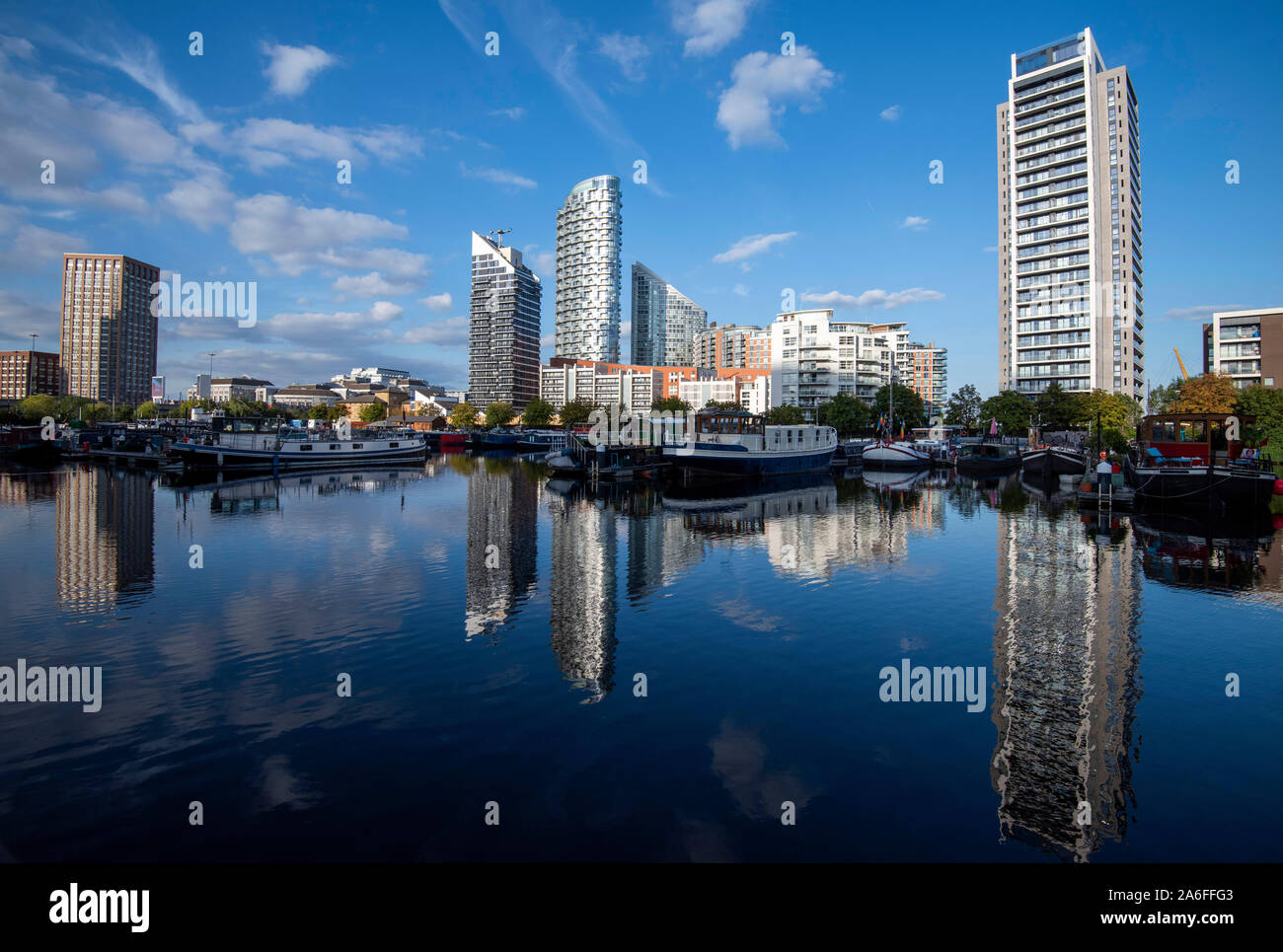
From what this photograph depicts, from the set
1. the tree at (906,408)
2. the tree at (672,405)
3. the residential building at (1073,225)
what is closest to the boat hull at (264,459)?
the tree at (906,408)

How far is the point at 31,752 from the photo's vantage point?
8.85 m

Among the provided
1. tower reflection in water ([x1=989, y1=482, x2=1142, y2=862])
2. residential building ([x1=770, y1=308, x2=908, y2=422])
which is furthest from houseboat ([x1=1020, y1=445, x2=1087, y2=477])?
residential building ([x1=770, y1=308, x2=908, y2=422])

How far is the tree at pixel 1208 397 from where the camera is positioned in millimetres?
57812

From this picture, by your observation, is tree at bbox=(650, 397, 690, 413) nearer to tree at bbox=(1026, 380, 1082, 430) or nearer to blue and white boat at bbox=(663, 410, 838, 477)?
tree at bbox=(1026, 380, 1082, 430)

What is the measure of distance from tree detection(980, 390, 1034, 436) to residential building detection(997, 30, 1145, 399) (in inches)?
442

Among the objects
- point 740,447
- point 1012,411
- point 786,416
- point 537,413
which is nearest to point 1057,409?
point 1012,411

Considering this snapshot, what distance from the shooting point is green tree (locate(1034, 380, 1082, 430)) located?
8669 centimetres

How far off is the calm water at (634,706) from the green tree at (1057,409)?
74.7 meters

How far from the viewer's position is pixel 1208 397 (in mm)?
58500

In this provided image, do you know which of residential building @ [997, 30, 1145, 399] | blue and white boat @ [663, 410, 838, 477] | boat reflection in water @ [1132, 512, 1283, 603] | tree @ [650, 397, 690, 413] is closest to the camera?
boat reflection in water @ [1132, 512, 1283, 603]

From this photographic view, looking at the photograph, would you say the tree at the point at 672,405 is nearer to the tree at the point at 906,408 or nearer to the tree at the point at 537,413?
the tree at the point at 537,413

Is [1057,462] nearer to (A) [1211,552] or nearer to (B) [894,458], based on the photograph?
(B) [894,458]
